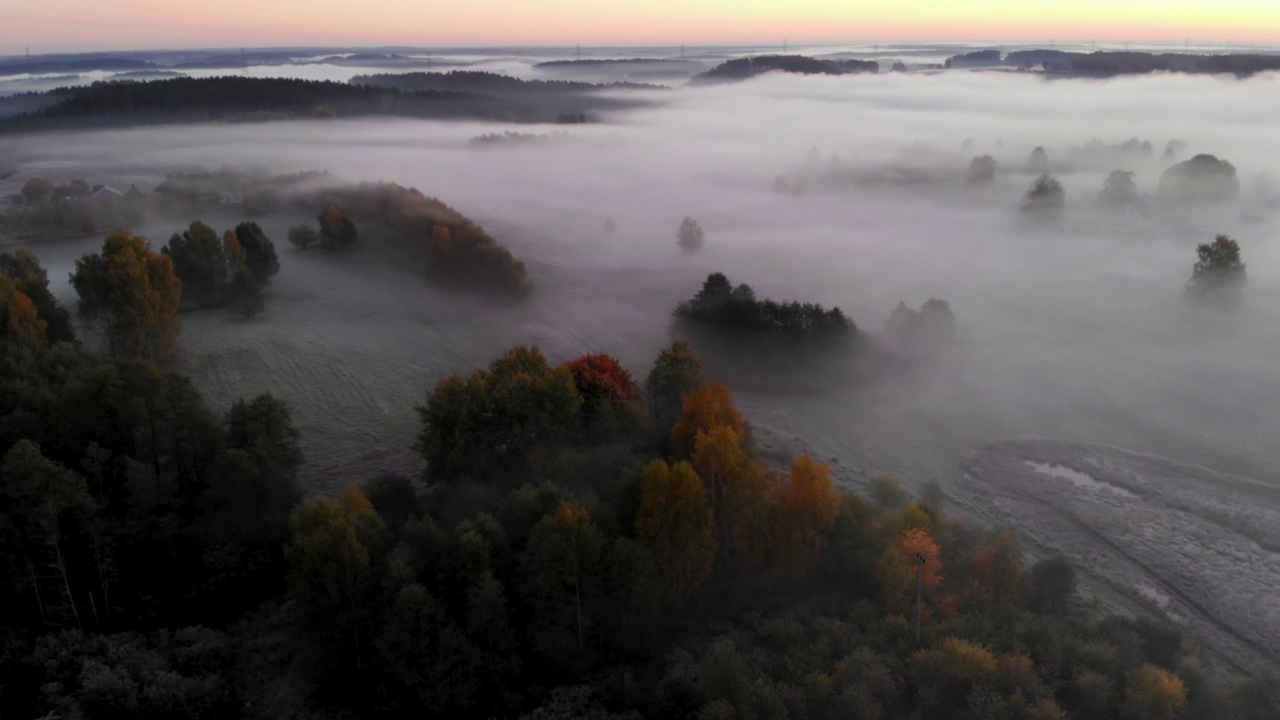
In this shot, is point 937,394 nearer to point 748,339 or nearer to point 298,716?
point 748,339

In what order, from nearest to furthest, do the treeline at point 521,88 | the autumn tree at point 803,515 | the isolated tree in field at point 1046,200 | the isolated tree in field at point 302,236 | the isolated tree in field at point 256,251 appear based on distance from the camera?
1. the autumn tree at point 803,515
2. the isolated tree in field at point 256,251
3. the isolated tree in field at point 302,236
4. the isolated tree in field at point 1046,200
5. the treeline at point 521,88

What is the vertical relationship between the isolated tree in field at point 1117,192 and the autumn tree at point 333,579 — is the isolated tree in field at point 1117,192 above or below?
above

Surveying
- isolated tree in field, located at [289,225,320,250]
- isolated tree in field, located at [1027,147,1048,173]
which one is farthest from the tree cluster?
isolated tree in field, located at [1027,147,1048,173]

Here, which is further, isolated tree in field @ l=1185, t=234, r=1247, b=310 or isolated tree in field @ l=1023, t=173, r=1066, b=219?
isolated tree in field @ l=1023, t=173, r=1066, b=219

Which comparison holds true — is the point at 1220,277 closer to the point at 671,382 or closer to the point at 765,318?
the point at 765,318

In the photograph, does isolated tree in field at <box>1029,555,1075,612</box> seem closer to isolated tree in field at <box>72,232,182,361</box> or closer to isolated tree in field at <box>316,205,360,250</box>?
isolated tree in field at <box>72,232,182,361</box>

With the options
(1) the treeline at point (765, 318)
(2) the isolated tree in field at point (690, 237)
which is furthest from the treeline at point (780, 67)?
(1) the treeline at point (765, 318)

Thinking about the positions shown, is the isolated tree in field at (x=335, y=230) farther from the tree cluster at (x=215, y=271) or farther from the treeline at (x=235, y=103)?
the treeline at (x=235, y=103)
